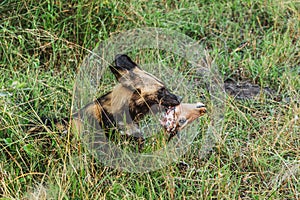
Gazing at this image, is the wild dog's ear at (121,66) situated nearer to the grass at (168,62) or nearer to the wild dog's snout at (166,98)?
the wild dog's snout at (166,98)

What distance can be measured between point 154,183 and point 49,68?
4.44 feet

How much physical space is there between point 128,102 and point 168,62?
1.15 m

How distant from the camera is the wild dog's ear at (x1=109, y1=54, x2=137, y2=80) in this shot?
2889mm

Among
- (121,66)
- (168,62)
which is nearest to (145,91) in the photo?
(121,66)

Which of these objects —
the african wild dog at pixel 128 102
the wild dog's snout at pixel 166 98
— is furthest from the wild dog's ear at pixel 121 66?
the wild dog's snout at pixel 166 98

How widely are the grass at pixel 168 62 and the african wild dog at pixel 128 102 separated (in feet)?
0.62

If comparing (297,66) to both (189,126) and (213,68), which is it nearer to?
(213,68)

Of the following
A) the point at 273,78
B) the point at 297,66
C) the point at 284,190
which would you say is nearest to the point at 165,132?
the point at 284,190

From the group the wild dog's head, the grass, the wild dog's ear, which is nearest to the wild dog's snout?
the wild dog's head

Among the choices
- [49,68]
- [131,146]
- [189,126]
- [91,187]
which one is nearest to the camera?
[91,187]

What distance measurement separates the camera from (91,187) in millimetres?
2703

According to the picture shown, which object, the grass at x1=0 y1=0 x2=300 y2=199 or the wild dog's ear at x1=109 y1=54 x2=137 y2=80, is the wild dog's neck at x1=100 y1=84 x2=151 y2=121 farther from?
the grass at x1=0 y1=0 x2=300 y2=199

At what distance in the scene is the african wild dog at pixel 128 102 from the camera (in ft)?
9.13

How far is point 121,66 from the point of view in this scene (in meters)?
2.92
